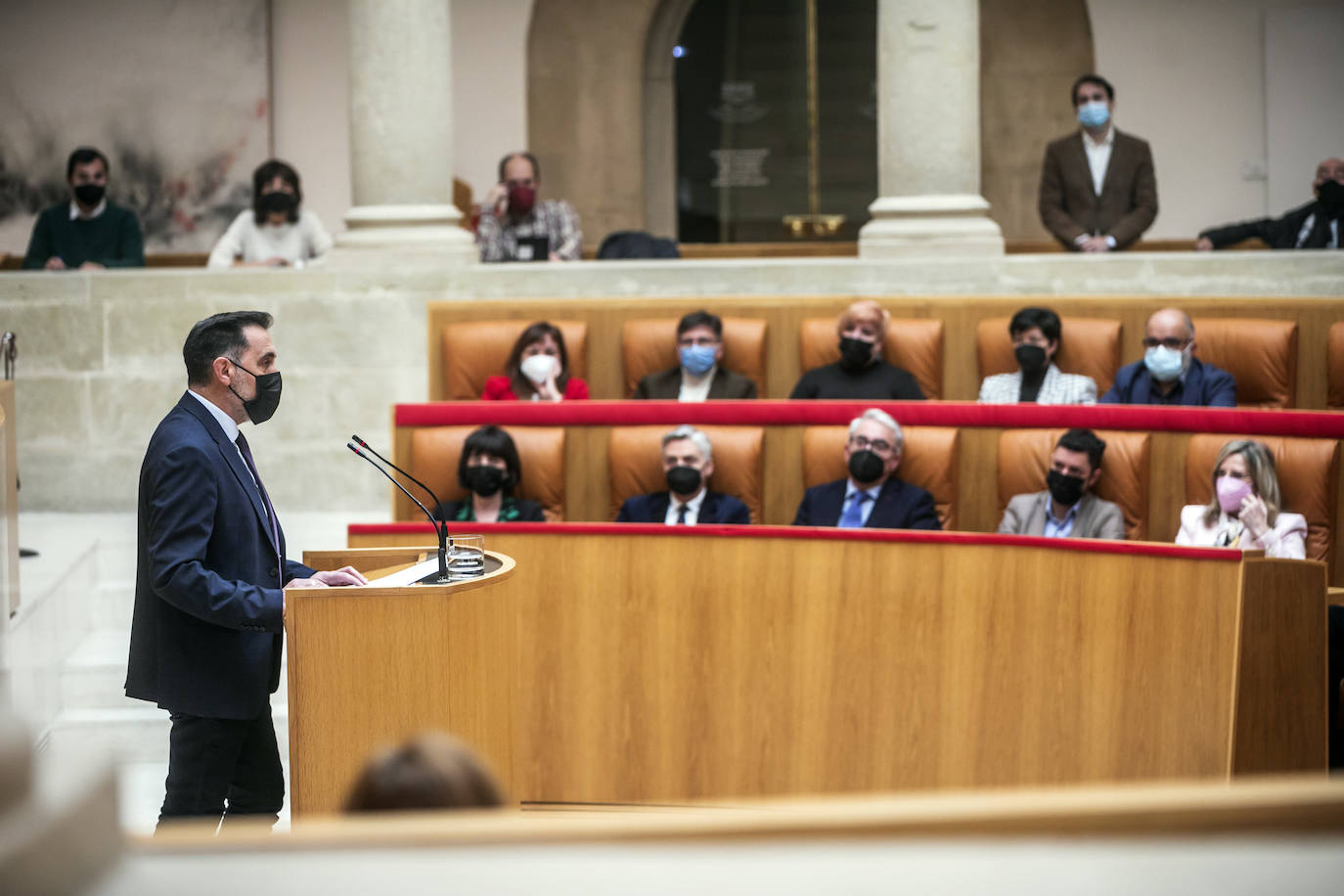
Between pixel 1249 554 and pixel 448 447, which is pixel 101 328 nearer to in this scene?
pixel 448 447

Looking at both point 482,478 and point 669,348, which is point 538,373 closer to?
point 669,348

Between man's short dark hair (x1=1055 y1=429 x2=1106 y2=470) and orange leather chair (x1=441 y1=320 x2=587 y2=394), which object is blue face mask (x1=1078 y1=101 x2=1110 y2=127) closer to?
orange leather chair (x1=441 y1=320 x2=587 y2=394)

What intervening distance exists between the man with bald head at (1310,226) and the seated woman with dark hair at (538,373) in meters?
2.62

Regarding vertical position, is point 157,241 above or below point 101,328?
above

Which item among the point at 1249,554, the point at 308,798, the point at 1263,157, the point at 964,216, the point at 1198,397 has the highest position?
the point at 1263,157

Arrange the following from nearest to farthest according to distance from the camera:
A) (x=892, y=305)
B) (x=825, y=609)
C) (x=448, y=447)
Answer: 1. (x=825, y=609)
2. (x=448, y=447)
3. (x=892, y=305)

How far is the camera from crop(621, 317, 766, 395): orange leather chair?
17.3 ft

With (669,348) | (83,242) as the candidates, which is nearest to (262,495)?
(669,348)

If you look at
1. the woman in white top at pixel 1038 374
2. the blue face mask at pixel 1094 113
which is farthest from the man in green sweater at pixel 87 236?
the blue face mask at pixel 1094 113

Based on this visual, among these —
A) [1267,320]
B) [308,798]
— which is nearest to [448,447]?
[308,798]

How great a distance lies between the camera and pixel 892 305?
5.46 metres

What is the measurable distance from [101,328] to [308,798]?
3.93m

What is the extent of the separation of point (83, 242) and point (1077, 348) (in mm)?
3978

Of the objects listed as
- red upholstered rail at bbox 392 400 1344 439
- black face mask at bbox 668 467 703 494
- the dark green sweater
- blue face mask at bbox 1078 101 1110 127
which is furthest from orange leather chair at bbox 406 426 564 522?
blue face mask at bbox 1078 101 1110 127
